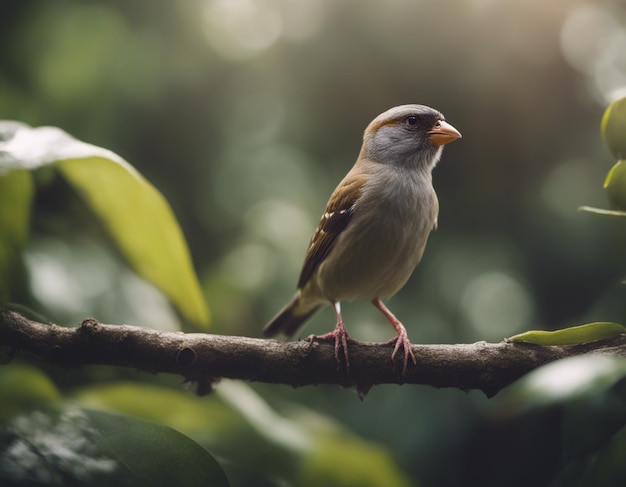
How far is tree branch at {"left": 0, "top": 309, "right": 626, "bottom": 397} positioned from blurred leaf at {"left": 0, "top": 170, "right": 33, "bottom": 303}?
235mm

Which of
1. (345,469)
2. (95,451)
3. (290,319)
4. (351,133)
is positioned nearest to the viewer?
(95,451)

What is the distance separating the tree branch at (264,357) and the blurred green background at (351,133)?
95 centimetres

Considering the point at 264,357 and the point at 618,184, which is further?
the point at 264,357

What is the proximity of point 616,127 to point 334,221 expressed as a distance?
1.22 meters

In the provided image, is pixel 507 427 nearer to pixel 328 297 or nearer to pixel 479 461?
pixel 479 461

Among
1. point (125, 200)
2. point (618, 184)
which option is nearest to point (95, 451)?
point (125, 200)

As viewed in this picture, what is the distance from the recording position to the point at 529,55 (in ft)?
9.38

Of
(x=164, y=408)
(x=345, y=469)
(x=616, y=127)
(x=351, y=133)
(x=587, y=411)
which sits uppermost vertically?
(x=616, y=127)

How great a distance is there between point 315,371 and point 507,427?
0.71m

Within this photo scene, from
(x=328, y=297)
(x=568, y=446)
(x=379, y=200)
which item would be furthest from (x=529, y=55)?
(x=568, y=446)

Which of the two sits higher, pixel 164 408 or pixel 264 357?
pixel 264 357

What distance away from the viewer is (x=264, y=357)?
1.44m

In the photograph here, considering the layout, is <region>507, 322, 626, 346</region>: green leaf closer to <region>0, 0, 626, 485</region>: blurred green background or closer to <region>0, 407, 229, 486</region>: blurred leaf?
<region>0, 407, 229, 486</region>: blurred leaf

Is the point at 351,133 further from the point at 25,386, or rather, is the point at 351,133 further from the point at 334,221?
the point at 25,386
